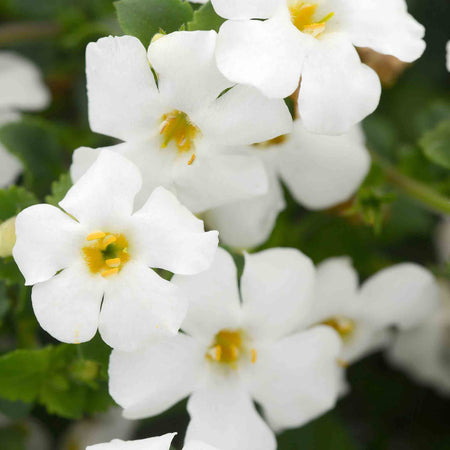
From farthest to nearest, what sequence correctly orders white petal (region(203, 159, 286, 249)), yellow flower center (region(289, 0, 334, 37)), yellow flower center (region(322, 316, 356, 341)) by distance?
yellow flower center (region(322, 316, 356, 341)), white petal (region(203, 159, 286, 249)), yellow flower center (region(289, 0, 334, 37))

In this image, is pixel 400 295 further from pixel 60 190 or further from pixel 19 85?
pixel 19 85

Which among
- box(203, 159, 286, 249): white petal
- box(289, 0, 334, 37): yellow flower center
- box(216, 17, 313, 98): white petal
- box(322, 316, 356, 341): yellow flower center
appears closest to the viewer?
box(216, 17, 313, 98): white petal

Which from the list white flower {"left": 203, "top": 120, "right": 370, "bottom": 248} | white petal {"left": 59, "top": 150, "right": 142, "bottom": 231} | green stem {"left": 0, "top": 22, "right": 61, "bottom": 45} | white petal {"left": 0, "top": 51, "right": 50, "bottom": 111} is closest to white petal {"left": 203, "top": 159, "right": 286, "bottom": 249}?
white flower {"left": 203, "top": 120, "right": 370, "bottom": 248}

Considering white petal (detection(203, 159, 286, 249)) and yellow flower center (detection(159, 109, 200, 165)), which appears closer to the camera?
yellow flower center (detection(159, 109, 200, 165))

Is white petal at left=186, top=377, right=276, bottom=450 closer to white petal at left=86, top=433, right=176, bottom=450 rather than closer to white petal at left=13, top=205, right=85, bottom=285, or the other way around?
white petal at left=86, top=433, right=176, bottom=450

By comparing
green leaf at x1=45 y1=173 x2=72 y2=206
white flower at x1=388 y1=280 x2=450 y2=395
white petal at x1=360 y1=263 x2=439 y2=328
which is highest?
green leaf at x1=45 y1=173 x2=72 y2=206

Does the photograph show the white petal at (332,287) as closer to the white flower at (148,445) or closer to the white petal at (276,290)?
the white petal at (276,290)

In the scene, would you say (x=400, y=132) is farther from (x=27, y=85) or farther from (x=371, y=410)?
(x=27, y=85)
